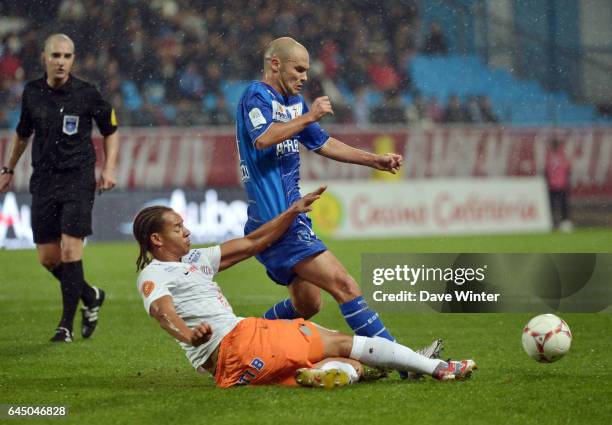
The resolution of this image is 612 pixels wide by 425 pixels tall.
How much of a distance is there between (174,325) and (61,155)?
3213 mm

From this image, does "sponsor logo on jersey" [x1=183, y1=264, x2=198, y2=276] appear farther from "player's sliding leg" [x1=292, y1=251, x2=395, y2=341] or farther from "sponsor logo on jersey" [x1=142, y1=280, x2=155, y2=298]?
"player's sliding leg" [x1=292, y1=251, x2=395, y2=341]

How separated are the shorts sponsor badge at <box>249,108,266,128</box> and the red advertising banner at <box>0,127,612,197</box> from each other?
1101 cm

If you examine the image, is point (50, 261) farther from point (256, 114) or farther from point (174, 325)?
point (174, 325)

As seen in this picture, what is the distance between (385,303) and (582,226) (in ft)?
29.2

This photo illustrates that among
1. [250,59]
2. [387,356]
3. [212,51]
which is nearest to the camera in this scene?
[387,356]

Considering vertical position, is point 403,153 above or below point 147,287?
below

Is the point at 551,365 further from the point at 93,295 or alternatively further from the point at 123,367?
the point at 93,295

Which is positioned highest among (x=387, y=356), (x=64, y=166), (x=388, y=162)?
(x=388, y=162)

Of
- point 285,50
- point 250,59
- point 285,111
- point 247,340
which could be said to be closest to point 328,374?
point 247,340

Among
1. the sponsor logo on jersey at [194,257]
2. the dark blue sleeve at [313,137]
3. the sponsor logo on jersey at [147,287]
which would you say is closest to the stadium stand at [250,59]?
the dark blue sleeve at [313,137]

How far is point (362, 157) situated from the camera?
672 cm

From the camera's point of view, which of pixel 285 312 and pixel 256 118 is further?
pixel 285 312

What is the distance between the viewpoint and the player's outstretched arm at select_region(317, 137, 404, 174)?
21.8 feet

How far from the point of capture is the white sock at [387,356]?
19.4 feet
